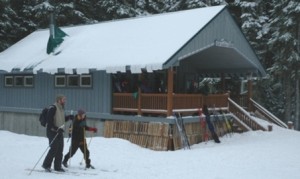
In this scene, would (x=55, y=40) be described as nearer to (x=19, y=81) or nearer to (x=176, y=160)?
(x=19, y=81)

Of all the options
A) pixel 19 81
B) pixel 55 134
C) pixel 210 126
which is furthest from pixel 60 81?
pixel 55 134

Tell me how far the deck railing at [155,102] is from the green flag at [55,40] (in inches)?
219

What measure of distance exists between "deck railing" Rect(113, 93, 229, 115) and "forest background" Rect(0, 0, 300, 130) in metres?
11.8

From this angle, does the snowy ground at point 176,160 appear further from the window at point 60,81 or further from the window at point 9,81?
the window at point 9,81

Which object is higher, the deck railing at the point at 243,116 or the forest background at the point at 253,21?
the forest background at the point at 253,21

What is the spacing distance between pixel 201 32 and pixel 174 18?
289cm

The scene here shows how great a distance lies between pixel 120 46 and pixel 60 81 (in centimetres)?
422

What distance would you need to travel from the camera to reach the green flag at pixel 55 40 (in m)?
23.6

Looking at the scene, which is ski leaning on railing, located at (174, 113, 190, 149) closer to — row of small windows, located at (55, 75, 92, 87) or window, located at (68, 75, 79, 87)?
row of small windows, located at (55, 75, 92, 87)

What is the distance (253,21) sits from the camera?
3216cm

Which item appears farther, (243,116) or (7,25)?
(7,25)

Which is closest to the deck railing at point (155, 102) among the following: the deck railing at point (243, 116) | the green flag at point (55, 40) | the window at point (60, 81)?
the deck railing at point (243, 116)

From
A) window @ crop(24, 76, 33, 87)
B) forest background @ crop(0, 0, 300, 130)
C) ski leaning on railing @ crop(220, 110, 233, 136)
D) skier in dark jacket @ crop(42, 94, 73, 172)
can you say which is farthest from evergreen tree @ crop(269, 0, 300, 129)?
skier in dark jacket @ crop(42, 94, 73, 172)

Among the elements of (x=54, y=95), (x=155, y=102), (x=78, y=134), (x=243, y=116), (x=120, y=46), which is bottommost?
(x=243, y=116)
